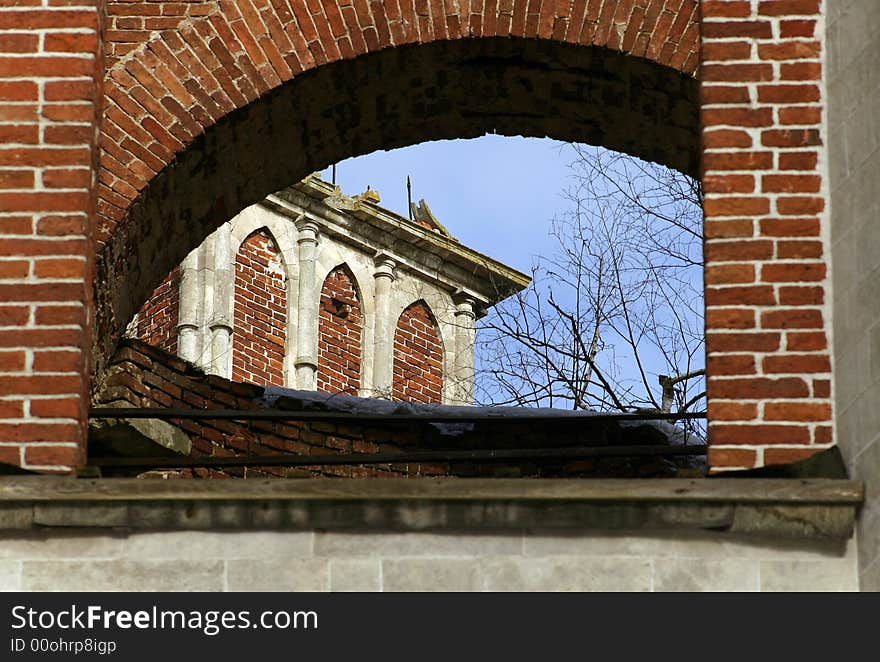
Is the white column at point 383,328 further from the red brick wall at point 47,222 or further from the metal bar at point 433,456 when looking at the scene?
the red brick wall at point 47,222

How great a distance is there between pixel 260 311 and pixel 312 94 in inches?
706

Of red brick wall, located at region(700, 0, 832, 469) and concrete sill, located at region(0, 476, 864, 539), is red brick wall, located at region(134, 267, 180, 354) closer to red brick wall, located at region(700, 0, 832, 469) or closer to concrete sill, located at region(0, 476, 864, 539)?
red brick wall, located at region(700, 0, 832, 469)

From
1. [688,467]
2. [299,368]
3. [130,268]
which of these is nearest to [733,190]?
[130,268]

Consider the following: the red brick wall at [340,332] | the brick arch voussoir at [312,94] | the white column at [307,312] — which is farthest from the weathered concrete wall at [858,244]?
the red brick wall at [340,332]

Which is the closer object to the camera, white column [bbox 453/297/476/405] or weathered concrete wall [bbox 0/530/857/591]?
weathered concrete wall [bbox 0/530/857/591]

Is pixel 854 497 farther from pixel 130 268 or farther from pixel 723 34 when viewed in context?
pixel 130 268

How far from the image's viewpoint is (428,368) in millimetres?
27219

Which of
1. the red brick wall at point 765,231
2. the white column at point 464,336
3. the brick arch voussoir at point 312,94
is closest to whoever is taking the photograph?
the red brick wall at point 765,231

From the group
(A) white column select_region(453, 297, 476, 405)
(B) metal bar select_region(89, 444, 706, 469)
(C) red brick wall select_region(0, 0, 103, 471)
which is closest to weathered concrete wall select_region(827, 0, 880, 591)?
(B) metal bar select_region(89, 444, 706, 469)

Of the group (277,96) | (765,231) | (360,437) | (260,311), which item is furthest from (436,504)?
(260,311)

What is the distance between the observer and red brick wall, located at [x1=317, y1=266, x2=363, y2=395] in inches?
1079

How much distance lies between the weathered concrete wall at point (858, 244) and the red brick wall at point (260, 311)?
61.0 ft

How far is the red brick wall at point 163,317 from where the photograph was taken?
25812 mm

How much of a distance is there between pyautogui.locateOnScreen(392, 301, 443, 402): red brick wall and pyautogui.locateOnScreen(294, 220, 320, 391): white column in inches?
39.8
